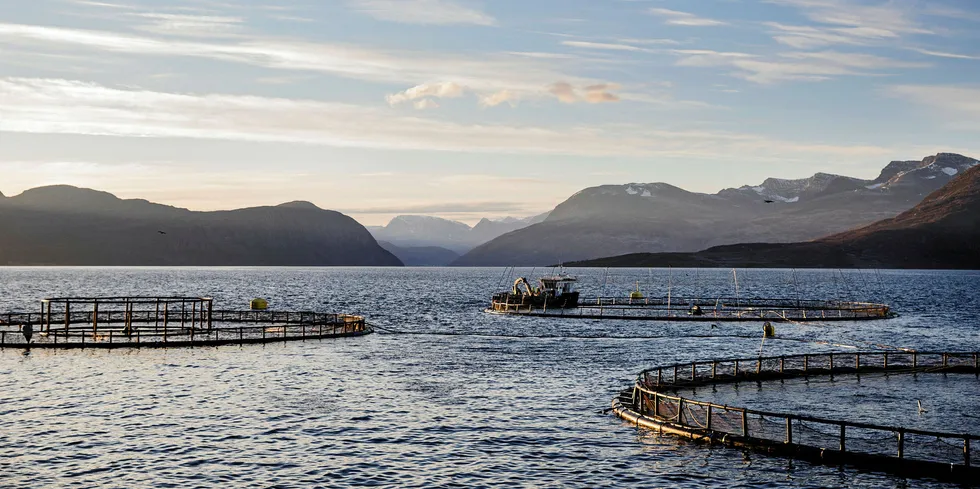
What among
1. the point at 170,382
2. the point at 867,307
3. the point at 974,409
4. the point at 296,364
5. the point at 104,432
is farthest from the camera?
the point at 867,307

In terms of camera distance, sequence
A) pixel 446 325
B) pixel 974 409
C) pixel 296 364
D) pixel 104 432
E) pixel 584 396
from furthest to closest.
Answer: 1. pixel 446 325
2. pixel 296 364
3. pixel 584 396
4. pixel 974 409
5. pixel 104 432

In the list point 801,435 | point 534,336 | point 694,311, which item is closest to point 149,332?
point 534,336

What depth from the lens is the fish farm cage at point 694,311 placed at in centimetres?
13112

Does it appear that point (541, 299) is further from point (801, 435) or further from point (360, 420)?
point (801, 435)

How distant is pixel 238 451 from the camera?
41.3 metres

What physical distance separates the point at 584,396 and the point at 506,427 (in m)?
11.3

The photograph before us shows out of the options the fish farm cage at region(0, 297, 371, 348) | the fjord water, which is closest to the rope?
the fish farm cage at region(0, 297, 371, 348)

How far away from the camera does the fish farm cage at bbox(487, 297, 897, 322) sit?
430 feet

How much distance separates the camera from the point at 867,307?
484 feet

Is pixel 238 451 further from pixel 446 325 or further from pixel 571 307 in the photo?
pixel 571 307

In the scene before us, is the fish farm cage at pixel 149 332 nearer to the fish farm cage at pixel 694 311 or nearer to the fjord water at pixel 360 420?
the fjord water at pixel 360 420

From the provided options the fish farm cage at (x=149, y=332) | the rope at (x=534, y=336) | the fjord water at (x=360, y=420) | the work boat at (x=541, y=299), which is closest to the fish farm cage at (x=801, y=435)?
the fjord water at (x=360, y=420)

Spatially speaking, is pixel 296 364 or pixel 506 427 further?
pixel 296 364

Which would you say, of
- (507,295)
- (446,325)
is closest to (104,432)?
(446,325)
